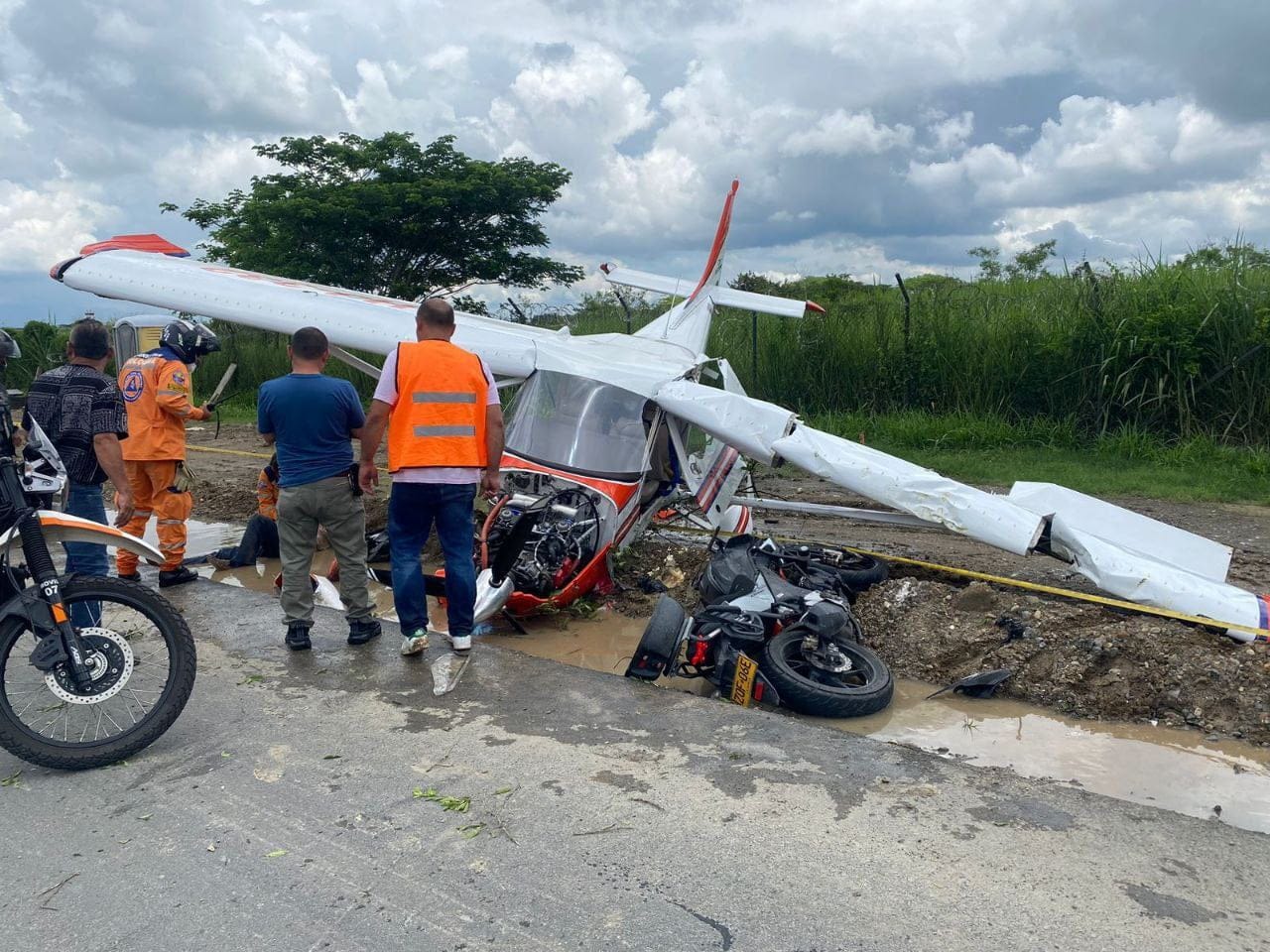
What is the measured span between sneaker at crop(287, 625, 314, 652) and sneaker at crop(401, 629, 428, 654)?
2.04ft

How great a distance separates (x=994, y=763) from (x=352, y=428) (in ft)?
12.6

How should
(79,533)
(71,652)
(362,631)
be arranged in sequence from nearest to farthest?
1. (71,652)
2. (79,533)
3. (362,631)

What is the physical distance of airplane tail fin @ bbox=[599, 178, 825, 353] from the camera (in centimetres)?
1100

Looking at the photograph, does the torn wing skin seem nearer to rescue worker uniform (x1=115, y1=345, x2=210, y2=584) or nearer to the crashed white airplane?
the crashed white airplane

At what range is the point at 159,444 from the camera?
6.66m

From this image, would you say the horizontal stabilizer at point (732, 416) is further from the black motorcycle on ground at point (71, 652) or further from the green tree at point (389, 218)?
the green tree at point (389, 218)

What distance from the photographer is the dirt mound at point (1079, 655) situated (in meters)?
5.07

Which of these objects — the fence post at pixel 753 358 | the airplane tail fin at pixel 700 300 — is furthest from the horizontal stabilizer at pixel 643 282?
the fence post at pixel 753 358

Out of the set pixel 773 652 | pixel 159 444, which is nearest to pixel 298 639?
pixel 159 444

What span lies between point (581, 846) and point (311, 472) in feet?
9.44

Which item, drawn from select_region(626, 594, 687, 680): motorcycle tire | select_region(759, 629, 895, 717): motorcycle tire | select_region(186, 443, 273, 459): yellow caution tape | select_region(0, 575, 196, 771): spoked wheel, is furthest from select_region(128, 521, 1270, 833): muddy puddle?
select_region(186, 443, 273, 459): yellow caution tape

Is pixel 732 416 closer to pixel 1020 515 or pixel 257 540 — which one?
pixel 1020 515

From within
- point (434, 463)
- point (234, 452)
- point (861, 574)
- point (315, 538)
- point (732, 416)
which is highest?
point (732, 416)

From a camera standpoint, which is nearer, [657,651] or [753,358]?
[657,651]
